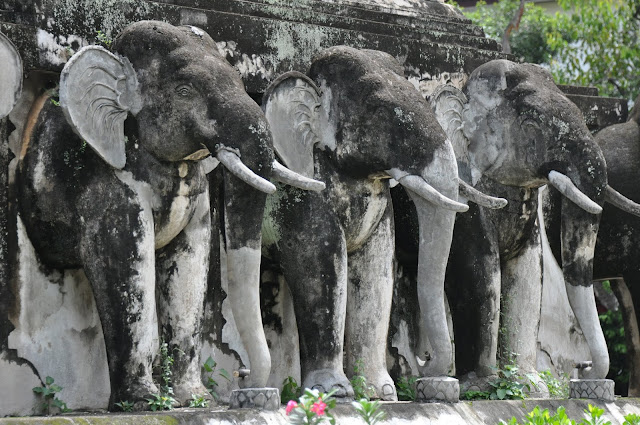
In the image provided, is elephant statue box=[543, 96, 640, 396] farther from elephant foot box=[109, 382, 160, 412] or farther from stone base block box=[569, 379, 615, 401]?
elephant foot box=[109, 382, 160, 412]

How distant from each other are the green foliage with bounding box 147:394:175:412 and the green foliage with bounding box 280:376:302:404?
46.6 inches

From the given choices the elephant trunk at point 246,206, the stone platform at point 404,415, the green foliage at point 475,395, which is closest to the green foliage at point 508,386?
the green foliage at point 475,395

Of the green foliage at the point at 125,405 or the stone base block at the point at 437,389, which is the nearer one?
Answer: the green foliage at the point at 125,405

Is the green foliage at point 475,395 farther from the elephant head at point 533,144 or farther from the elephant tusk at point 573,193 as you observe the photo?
the elephant tusk at point 573,193

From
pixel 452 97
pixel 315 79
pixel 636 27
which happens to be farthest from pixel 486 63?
Answer: pixel 636 27

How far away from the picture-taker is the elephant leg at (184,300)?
8.79 metres

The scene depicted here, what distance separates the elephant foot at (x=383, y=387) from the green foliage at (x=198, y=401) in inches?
45.2

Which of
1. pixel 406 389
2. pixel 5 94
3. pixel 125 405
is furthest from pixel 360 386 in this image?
pixel 5 94

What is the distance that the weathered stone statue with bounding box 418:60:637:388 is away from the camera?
398 inches

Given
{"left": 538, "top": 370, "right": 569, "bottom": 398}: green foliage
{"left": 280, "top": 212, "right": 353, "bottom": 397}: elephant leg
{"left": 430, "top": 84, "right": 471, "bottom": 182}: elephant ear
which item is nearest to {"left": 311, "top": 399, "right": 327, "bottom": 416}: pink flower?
{"left": 280, "top": 212, "right": 353, "bottom": 397}: elephant leg

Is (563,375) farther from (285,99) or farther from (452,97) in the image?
(285,99)

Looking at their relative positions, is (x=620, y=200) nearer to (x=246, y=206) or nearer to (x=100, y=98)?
(x=246, y=206)

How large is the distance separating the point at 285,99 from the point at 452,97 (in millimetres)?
1472

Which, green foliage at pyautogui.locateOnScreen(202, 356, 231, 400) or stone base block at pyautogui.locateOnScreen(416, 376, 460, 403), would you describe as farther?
green foliage at pyautogui.locateOnScreen(202, 356, 231, 400)
